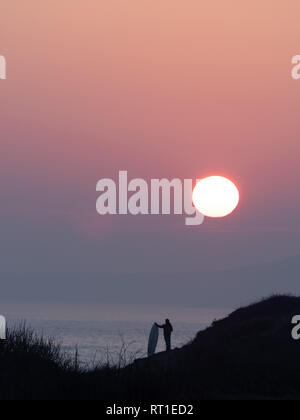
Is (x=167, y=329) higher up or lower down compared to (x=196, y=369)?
higher up

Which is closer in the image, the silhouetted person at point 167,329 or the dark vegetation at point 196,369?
the dark vegetation at point 196,369

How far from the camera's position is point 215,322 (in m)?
50.1

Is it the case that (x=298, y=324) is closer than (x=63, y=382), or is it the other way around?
(x=63, y=382)

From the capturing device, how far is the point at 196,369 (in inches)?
1367

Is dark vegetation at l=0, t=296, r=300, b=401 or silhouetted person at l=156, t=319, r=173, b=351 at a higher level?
silhouetted person at l=156, t=319, r=173, b=351

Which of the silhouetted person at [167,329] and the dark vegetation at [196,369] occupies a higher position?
the silhouetted person at [167,329]

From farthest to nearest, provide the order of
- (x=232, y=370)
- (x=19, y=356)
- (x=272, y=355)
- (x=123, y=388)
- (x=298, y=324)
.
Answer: (x=298, y=324) < (x=272, y=355) < (x=232, y=370) < (x=19, y=356) < (x=123, y=388)

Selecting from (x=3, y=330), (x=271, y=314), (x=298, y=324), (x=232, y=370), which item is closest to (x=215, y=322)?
(x=271, y=314)

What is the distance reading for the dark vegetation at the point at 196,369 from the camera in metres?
22.7

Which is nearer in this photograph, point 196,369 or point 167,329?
point 196,369

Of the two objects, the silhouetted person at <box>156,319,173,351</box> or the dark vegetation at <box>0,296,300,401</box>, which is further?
the silhouetted person at <box>156,319,173,351</box>

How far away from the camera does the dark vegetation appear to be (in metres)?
22.7
